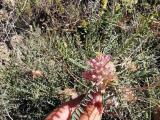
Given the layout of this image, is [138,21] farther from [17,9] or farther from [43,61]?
[17,9]

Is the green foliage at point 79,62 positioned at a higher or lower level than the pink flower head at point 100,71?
lower

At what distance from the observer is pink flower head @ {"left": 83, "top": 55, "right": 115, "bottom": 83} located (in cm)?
153

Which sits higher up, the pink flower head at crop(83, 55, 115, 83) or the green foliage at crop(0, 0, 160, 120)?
the pink flower head at crop(83, 55, 115, 83)

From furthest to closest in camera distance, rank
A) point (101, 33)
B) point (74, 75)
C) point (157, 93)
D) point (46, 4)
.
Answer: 1. point (46, 4)
2. point (101, 33)
3. point (74, 75)
4. point (157, 93)

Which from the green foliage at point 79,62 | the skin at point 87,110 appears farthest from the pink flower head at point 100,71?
the green foliage at point 79,62

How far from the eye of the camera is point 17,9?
8.63 feet

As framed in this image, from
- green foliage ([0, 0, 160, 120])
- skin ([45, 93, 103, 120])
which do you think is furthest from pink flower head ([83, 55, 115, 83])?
green foliage ([0, 0, 160, 120])

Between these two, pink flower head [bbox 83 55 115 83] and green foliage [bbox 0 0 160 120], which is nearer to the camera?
pink flower head [bbox 83 55 115 83]

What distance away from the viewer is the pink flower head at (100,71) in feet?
5.00

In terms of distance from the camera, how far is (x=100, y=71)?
1.53 metres

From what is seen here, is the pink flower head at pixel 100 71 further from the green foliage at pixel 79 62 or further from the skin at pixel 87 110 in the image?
the green foliage at pixel 79 62

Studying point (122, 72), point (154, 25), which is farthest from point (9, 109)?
point (154, 25)

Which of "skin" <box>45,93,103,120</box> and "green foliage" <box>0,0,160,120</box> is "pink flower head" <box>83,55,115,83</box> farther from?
"green foliage" <box>0,0,160,120</box>

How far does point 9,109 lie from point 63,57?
1.38 ft
